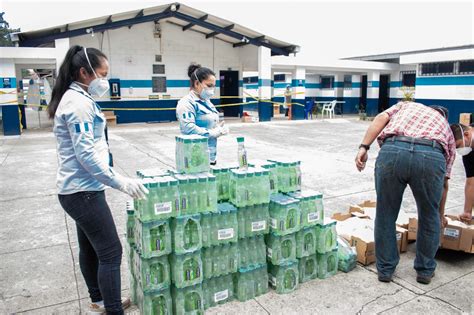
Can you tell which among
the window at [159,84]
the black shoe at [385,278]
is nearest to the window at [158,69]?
the window at [159,84]

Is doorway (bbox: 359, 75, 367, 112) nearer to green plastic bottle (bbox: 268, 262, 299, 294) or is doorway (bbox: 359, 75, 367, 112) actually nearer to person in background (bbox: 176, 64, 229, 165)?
person in background (bbox: 176, 64, 229, 165)

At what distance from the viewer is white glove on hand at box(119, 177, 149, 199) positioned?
235cm

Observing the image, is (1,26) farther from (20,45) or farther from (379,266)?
(379,266)

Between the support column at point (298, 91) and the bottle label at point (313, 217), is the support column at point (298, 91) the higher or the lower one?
the higher one

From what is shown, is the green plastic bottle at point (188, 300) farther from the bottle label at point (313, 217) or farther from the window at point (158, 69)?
the window at point (158, 69)

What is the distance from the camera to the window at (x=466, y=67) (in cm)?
1512

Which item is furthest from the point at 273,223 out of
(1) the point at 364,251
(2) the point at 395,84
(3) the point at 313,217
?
(2) the point at 395,84

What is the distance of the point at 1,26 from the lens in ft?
127

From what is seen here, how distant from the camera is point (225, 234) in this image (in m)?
2.83

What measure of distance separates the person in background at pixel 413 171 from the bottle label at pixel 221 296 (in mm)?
1284

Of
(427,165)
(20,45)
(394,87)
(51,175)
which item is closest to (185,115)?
(427,165)

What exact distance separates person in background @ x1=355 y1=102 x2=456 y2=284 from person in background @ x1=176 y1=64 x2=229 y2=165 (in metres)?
1.42

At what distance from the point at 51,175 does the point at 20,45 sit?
30.9 ft

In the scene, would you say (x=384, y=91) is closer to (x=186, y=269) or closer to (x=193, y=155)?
(x=193, y=155)
